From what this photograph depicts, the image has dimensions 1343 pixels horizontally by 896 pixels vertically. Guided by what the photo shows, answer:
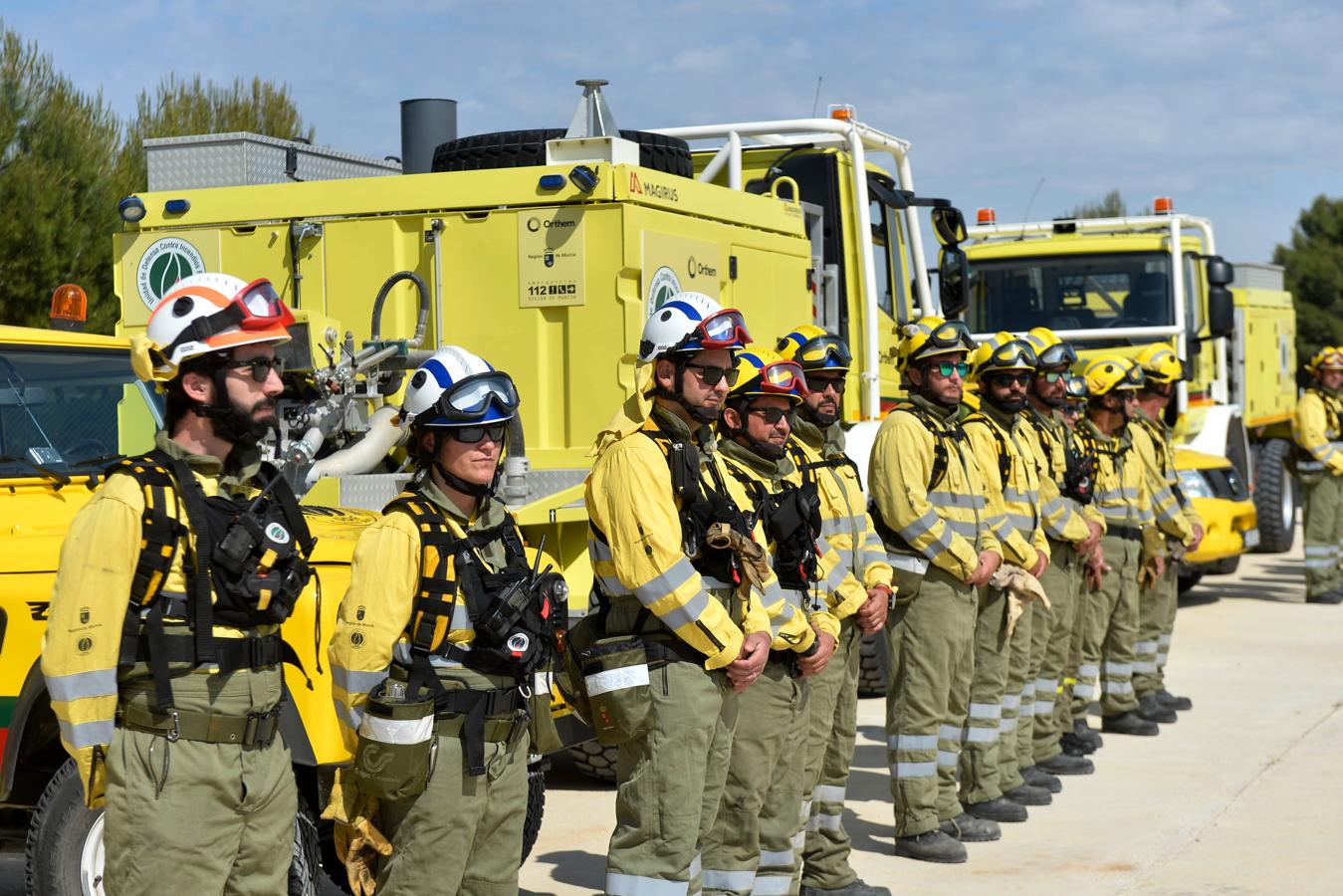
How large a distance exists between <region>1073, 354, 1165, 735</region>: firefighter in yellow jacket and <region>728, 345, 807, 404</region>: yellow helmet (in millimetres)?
4581

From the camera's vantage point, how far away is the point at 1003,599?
26.9ft

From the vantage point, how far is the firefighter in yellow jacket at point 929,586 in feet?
24.3

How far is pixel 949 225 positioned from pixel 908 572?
4221 millimetres

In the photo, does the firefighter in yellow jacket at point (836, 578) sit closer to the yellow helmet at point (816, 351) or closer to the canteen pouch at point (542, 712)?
the yellow helmet at point (816, 351)

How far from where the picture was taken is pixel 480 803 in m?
4.28

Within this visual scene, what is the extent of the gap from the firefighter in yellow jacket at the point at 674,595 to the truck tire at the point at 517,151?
11.6 feet

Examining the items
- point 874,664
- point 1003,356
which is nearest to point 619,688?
point 1003,356

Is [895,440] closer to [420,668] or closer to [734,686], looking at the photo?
[734,686]

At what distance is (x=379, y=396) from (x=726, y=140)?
13.6 ft

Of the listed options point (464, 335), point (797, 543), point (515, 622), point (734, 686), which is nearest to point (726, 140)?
point (464, 335)

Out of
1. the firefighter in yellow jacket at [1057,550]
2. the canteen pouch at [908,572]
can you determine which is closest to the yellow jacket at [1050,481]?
the firefighter in yellow jacket at [1057,550]

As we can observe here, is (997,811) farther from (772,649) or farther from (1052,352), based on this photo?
(772,649)

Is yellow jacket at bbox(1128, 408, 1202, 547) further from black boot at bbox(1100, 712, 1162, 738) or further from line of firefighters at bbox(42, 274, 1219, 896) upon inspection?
line of firefighters at bbox(42, 274, 1219, 896)

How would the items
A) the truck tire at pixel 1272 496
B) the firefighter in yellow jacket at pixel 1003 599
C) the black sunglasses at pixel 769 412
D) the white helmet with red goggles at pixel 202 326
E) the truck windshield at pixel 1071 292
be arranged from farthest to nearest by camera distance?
the truck tire at pixel 1272 496 → the truck windshield at pixel 1071 292 → the firefighter in yellow jacket at pixel 1003 599 → the black sunglasses at pixel 769 412 → the white helmet with red goggles at pixel 202 326
